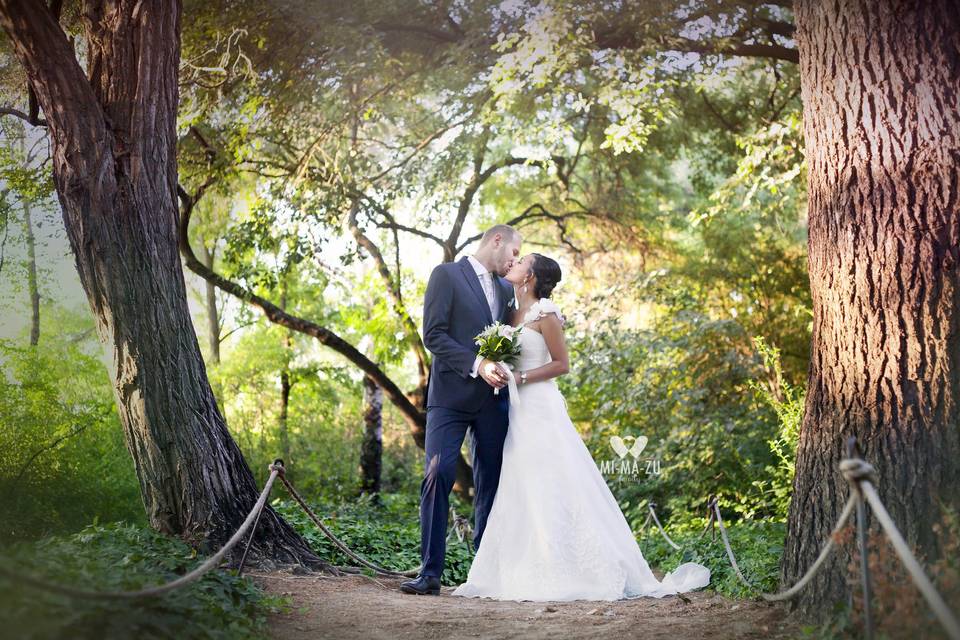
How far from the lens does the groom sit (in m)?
5.29

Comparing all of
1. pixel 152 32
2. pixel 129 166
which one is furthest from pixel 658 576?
pixel 152 32

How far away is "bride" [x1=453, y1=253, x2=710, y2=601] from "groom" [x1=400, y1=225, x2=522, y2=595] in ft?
0.54

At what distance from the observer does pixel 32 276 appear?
1102 centimetres

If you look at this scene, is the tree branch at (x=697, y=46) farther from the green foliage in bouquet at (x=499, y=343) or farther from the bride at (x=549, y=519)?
the green foliage in bouquet at (x=499, y=343)

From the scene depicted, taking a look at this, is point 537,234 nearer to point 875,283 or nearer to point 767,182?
point 767,182

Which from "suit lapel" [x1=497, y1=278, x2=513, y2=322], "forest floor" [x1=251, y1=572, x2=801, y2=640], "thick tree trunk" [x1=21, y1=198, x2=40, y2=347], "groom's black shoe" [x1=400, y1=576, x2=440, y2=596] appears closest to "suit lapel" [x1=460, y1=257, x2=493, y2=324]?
"suit lapel" [x1=497, y1=278, x2=513, y2=322]

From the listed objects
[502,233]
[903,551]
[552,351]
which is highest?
[502,233]

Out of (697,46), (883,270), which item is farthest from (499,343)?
(697,46)

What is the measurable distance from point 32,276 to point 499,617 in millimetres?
9067

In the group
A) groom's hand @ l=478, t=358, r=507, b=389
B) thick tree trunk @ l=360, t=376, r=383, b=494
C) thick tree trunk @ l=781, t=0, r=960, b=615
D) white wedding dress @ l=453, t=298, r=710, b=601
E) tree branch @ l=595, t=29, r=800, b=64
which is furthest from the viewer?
thick tree trunk @ l=360, t=376, r=383, b=494

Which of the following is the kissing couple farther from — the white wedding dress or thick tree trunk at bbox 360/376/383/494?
thick tree trunk at bbox 360/376/383/494

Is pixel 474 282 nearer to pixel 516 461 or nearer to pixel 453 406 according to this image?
pixel 453 406

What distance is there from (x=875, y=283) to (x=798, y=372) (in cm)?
889

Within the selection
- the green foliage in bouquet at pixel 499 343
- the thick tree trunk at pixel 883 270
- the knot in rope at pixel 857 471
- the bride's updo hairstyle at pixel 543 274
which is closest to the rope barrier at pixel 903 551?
the knot in rope at pixel 857 471
